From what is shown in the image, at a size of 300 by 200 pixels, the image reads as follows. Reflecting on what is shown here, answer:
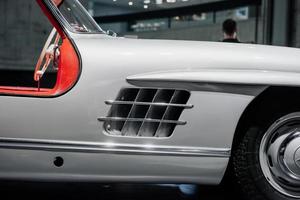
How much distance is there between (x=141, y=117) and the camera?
9.56 feet

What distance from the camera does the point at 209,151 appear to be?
2.90 meters

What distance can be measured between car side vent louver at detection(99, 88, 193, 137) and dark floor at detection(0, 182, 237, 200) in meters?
0.77

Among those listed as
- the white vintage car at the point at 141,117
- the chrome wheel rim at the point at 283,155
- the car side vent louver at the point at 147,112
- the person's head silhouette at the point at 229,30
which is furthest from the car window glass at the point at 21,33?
the chrome wheel rim at the point at 283,155

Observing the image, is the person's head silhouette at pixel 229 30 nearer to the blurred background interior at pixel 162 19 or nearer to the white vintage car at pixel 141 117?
the white vintage car at pixel 141 117

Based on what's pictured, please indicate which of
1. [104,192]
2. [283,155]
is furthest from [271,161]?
[104,192]

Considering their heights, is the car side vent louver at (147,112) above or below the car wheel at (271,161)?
above

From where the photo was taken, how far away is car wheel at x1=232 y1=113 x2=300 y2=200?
117 inches

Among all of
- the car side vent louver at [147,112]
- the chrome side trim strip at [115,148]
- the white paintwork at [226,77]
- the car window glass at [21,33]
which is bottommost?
the car window glass at [21,33]

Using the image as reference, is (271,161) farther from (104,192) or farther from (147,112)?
(104,192)

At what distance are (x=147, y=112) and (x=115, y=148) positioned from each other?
0.91 ft

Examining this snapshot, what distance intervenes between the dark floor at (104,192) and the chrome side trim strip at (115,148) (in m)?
0.68

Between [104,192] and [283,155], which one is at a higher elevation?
[283,155]

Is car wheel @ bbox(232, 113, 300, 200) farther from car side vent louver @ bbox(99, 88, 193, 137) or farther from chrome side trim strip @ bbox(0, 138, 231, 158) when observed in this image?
car side vent louver @ bbox(99, 88, 193, 137)

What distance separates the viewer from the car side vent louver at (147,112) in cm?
290
